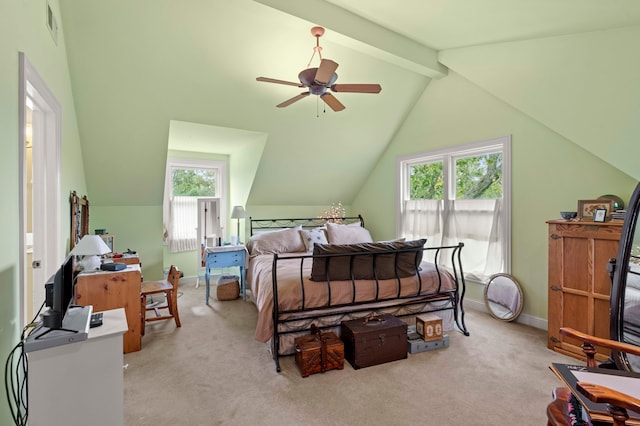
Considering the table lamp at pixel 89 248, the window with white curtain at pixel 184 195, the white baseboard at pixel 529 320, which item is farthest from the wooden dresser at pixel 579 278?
the window with white curtain at pixel 184 195

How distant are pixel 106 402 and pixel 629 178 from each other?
4.20m

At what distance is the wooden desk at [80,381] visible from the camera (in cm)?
141

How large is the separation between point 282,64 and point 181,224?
3330 mm

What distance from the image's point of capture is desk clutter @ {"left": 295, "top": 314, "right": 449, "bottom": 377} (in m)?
2.46

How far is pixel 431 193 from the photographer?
4.68 metres

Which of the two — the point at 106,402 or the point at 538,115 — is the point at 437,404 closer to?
the point at 106,402

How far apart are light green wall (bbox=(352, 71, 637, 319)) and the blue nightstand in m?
3.14

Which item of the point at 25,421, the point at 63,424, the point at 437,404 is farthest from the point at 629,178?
the point at 25,421

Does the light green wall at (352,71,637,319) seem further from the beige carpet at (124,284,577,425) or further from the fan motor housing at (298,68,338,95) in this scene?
the fan motor housing at (298,68,338,95)

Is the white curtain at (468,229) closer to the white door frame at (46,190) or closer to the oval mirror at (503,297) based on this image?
the oval mirror at (503,297)

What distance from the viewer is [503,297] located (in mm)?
3670

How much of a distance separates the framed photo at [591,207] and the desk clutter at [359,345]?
166cm

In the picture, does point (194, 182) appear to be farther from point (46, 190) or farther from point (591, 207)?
point (591, 207)

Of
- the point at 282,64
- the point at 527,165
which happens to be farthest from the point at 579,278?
the point at 282,64
